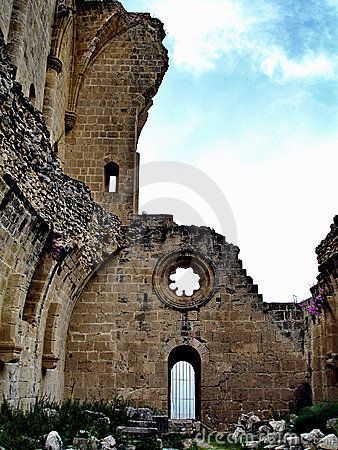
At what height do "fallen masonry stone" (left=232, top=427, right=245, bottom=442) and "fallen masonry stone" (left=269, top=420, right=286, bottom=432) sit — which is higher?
"fallen masonry stone" (left=269, top=420, right=286, bottom=432)

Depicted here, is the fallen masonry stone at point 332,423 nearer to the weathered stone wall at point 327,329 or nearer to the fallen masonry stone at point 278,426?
the fallen masonry stone at point 278,426

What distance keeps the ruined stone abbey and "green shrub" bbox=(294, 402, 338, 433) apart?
136cm

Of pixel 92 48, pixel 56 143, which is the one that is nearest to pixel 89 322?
pixel 56 143

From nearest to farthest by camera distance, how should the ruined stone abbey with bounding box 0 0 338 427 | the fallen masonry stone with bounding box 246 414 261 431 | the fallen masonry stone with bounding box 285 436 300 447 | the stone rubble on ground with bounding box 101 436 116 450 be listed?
the stone rubble on ground with bounding box 101 436 116 450 → the fallen masonry stone with bounding box 285 436 300 447 → the ruined stone abbey with bounding box 0 0 338 427 → the fallen masonry stone with bounding box 246 414 261 431

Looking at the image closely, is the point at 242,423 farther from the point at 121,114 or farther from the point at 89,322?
the point at 121,114

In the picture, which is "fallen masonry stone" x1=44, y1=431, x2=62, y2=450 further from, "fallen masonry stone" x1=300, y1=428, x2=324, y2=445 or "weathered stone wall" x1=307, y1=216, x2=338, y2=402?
"weathered stone wall" x1=307, y1=216, x2=338, y2=402

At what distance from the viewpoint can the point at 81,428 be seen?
8.00 m

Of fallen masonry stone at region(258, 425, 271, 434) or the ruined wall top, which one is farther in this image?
the ruined wall top

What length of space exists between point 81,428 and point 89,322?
458 cm

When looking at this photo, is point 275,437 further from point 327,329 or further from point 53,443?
point 53,443

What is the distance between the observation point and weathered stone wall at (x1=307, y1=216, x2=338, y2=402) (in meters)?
10.3

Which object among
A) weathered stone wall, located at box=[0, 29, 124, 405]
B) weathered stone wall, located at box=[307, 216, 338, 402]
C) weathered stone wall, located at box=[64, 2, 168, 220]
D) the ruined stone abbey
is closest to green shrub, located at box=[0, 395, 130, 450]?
weathered stone wall, located at box=[0, 29, 124, 405]

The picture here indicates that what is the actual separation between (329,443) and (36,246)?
525cm

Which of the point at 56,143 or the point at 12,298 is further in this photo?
the point at 56,143
